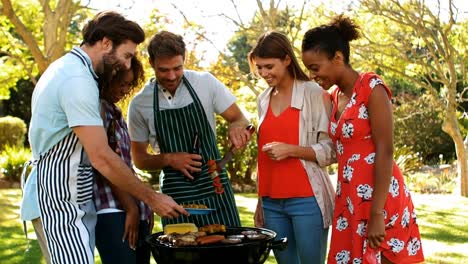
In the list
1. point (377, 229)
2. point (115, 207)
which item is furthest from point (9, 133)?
point (377, 229)

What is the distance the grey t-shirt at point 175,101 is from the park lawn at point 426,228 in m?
2.54

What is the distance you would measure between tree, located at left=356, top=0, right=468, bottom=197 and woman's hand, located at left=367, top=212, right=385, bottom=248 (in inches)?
320

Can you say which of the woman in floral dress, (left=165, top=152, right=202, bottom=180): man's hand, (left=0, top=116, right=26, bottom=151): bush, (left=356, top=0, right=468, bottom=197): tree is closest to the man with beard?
(left=165, top=152, right=202, bottom=180): man's hand

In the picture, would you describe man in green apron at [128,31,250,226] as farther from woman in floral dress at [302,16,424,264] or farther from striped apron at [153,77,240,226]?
woman in floral dress at [302,16,424,264]

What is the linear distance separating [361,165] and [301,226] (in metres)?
0.47

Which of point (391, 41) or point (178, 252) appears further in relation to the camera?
point (391, 41)

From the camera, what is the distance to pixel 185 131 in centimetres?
339

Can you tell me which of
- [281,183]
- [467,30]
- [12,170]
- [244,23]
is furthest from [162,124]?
[12,170]

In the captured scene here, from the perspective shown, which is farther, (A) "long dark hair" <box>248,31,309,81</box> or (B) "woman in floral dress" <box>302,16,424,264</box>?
(A) "long dark hair" <box>248,31,309,81</box>

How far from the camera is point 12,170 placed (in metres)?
13.1

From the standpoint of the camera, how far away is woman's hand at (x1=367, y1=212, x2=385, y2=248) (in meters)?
2.81

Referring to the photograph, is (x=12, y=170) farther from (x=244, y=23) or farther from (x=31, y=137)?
(x=31, y=137)

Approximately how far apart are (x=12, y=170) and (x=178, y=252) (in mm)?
11129

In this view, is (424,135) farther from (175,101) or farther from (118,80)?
(118,80)
